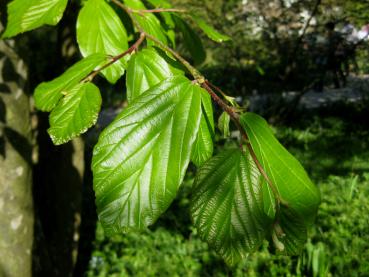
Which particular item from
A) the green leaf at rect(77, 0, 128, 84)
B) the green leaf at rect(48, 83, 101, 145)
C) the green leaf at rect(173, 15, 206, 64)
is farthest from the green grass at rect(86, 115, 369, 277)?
the green leaf at rect(48, 83, 101, 145)

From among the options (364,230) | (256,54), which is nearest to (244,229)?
(364,230)

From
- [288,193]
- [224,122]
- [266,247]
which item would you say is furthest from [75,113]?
[266,247]

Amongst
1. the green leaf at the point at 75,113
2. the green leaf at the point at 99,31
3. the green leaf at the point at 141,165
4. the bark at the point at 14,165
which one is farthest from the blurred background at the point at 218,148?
the green leaf at the point at 141,165

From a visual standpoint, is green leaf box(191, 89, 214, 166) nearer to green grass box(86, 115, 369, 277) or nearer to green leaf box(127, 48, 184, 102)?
green leaf box(127, 48, 184, 102)

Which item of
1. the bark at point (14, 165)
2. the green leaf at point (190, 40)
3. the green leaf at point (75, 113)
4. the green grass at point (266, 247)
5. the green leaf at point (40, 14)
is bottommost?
the green grass at point (266, 247)

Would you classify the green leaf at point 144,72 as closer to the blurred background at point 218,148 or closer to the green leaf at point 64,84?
the green leaf at point 64,84
